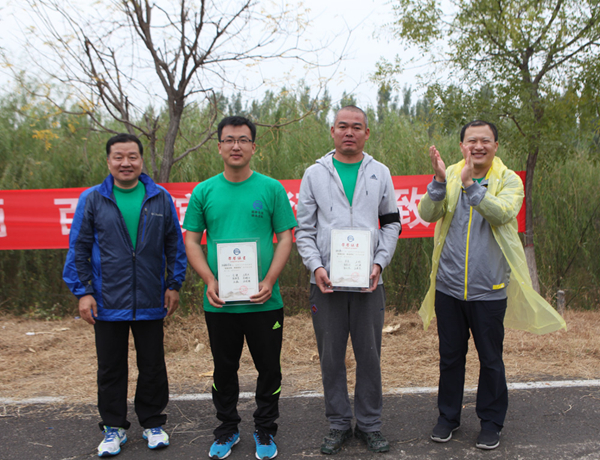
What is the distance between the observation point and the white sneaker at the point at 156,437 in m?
2.98

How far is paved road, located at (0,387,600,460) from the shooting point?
9.44ft

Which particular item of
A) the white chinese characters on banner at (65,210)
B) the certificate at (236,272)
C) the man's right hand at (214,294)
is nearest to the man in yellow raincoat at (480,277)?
the certificate at (236,272)

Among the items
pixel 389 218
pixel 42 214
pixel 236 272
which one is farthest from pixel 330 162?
pixel 42 214

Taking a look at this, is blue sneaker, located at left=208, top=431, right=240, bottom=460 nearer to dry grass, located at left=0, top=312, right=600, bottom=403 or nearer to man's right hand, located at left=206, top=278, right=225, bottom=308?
man's right hand, located at left=206, top=278, right=225, bottom=308

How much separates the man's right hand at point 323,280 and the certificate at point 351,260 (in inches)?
1.2

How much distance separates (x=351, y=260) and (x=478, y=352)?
1.02 m

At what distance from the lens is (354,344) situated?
2.95 meters

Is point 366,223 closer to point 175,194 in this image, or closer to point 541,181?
point 175,194

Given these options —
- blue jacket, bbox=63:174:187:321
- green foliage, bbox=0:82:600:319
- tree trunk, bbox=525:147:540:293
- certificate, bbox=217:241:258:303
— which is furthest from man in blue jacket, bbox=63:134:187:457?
tree trunk, bbox=525:147:540:293

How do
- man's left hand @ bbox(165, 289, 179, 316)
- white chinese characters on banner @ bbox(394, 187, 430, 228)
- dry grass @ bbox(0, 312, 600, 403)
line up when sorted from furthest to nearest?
white chinese characters on banner @ bbox(394, 187, 430, 228) < dry grass @ bbox(0, 312, 600, 403) < man's left hand @ bbox(165, 289, 179, 316)

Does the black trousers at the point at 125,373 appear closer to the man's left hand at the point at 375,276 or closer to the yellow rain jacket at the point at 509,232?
the man's left hand at the point at 375,276

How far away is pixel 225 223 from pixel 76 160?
17.6ft

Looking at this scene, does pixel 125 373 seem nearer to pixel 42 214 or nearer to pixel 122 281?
pixel 122 281

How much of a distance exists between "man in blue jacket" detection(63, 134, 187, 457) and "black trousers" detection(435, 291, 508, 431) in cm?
179
